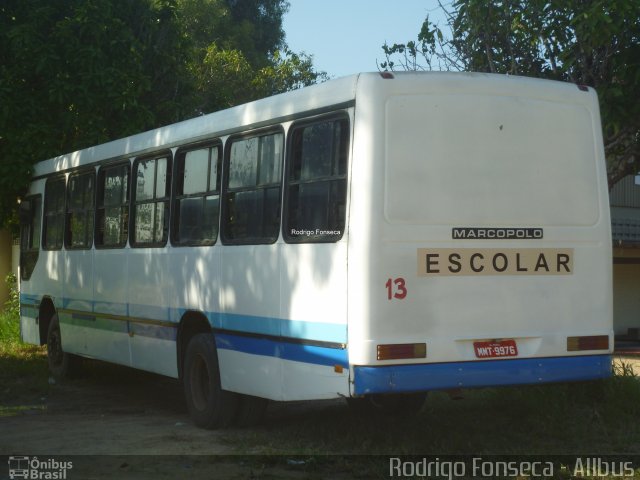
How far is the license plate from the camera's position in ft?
27.5

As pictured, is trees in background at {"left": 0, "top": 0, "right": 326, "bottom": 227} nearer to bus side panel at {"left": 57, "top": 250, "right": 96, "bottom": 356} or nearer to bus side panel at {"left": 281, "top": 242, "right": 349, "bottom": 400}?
bus side panel at {"left": 57, "top": 250, "right": 96, "bottom": 356}

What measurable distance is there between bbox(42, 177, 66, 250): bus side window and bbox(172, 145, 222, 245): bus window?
3946 millimetres

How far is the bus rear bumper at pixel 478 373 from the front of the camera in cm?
795

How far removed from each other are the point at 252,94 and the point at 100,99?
22.6 meters

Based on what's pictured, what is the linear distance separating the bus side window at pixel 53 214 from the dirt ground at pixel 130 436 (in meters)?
1.96

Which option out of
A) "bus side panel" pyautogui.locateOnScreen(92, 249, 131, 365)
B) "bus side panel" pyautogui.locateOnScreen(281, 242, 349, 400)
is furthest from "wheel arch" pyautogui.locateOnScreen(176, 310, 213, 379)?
"bus side panel" pyautogui.locateOnScreen(281, 242, 349, 400)

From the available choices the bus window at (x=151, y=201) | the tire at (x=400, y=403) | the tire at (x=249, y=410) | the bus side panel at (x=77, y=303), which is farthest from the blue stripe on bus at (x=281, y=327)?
the bus side panel at (x=77, y=303)

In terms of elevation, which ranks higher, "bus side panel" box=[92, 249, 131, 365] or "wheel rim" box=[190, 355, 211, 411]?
"bus side panel" box=[92, 249, 131, 365]

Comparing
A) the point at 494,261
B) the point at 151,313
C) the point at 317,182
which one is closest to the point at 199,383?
the point at 151,313

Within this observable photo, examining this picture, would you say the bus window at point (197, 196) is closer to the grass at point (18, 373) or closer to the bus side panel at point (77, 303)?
the bus side panel at point (77, 303)

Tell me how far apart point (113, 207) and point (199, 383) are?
9.92 ft

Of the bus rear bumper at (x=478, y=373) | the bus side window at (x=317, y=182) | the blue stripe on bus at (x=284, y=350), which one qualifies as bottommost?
the bus rear bumper at (x=478, y=373)

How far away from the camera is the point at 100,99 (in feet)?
55.5

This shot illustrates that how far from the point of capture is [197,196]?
10625 millimetres
